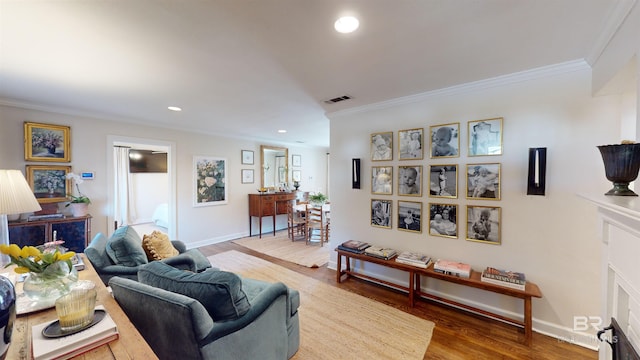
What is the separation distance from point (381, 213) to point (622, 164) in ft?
7.15

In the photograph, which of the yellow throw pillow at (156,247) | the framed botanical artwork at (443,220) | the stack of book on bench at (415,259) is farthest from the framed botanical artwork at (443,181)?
the yellow throw pillow at (156,247)

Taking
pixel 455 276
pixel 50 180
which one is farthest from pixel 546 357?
pixel 50 180

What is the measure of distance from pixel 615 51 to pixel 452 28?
104cm

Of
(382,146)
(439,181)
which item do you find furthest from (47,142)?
(439,181)

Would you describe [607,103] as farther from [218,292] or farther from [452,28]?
[218,292]

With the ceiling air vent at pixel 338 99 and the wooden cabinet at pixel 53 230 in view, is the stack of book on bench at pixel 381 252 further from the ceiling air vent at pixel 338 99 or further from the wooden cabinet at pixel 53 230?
the wooden cabinet at pixel 53 230

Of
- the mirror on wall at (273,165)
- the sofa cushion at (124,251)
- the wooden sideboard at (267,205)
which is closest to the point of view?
the sofa cushion at (124,251)

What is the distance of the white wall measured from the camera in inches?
80.1

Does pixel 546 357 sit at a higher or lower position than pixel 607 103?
lower

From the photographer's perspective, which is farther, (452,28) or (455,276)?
(455,276)

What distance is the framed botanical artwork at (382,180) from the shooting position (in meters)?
3.16

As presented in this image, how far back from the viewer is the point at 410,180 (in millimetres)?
2988

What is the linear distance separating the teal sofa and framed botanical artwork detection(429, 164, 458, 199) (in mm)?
2069

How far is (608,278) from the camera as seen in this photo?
1.42 metres
